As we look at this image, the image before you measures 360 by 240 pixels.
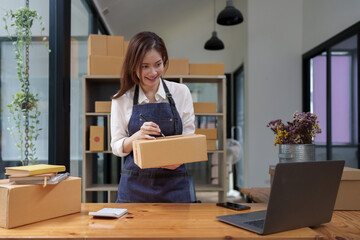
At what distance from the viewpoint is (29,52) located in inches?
86.3

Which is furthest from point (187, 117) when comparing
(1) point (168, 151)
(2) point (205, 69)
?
(2) point (205, 69)

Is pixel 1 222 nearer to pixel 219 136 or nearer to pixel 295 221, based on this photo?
pixel 295 221

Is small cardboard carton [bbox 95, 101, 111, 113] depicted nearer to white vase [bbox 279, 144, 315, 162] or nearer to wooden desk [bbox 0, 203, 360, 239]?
wooden desk [bbox 0, 203, 360, 239]

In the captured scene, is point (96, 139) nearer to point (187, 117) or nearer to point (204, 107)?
point (204, 107)

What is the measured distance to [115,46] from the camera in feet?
11.2

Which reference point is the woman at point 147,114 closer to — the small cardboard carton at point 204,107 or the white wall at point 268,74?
the small cardboard carton at point 204,107

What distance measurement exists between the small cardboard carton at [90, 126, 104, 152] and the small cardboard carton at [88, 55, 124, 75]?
1.86 ft

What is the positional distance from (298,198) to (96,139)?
2.58 meters

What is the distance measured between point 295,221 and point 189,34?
19.6 ft

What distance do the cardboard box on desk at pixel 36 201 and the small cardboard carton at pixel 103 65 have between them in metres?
2.20

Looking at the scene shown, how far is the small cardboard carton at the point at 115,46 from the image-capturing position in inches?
134

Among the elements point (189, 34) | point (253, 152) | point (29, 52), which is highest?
point (189, 34)

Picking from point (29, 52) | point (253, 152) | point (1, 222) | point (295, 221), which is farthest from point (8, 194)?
point (253, 152)

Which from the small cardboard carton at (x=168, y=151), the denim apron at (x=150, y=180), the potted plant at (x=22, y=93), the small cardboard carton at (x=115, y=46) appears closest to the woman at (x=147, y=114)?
the denim apron at (x=150, y=180)
